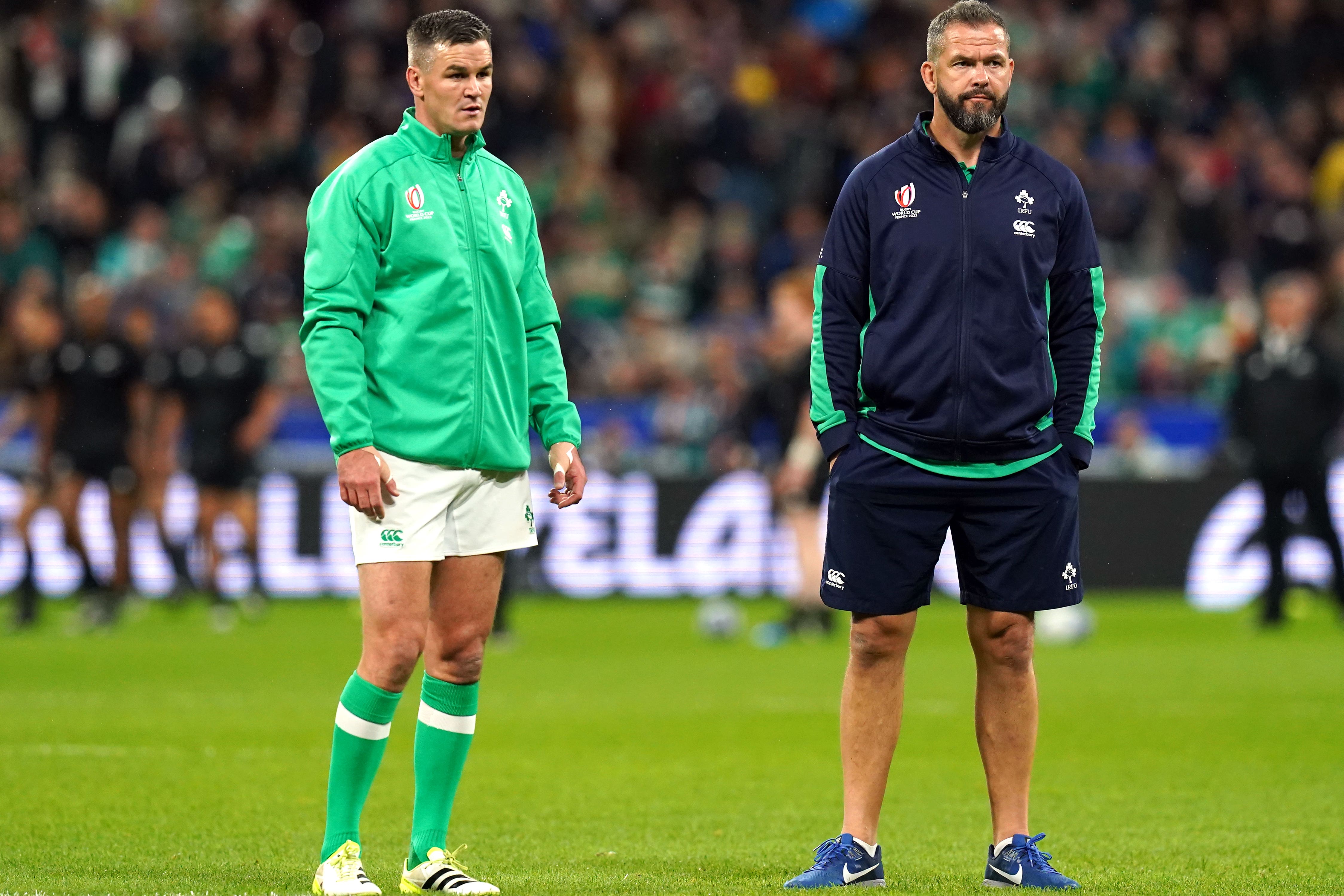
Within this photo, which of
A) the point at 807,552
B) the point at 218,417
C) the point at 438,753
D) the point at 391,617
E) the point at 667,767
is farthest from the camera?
the point at 218,417

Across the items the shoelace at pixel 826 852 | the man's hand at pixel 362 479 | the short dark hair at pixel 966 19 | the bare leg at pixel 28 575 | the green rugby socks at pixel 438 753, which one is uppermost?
the short dark hair at pixel 966 19

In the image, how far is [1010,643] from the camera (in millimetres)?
5406

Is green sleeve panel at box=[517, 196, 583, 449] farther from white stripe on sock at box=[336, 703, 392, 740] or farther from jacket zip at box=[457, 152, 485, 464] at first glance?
white stripe on sock at box=[336, 703, 392, 740]

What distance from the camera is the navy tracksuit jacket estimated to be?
5301 mm

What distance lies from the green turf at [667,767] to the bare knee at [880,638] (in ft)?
2.11

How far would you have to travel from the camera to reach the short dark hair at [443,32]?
17.0ft

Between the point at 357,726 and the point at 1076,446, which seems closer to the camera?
the point at 357,726

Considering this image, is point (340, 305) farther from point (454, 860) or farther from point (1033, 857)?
point (1033, 857)

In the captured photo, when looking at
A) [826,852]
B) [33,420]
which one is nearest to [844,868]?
[826,852]

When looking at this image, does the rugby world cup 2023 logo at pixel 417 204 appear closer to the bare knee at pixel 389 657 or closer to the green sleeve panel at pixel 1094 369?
the bare knee at pixel 389 657

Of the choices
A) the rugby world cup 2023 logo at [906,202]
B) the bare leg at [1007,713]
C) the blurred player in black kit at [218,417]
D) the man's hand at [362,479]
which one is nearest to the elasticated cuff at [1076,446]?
the bare leg at [1007,713]

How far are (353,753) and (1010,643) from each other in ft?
6.03

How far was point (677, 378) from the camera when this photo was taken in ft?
60.7

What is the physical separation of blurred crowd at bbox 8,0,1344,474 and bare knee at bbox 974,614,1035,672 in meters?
12.7
